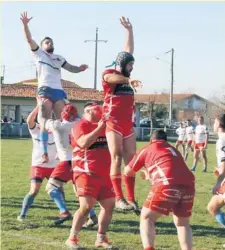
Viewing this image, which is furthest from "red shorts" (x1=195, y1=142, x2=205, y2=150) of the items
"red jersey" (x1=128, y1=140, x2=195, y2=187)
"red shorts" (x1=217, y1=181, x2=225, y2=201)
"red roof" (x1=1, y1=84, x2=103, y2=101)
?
"red roof" (x1=1, y1=84, x2=103, y2=101)

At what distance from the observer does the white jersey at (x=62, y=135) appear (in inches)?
380

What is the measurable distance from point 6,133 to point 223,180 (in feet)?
140

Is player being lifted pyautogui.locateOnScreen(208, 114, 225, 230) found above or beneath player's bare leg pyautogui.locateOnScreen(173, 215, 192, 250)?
above

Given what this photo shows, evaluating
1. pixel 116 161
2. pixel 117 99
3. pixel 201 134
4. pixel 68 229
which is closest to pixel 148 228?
pixel 116 161

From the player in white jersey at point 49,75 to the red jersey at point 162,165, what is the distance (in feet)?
11.3

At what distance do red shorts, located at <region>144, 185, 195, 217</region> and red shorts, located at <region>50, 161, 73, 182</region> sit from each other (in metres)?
2.94

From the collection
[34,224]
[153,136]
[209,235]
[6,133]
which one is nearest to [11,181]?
[34,224]

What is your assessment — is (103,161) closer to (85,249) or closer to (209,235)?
(85,249)

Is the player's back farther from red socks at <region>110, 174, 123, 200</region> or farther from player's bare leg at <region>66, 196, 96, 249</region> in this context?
red socks at <region>110, 174, 123, 200</region>

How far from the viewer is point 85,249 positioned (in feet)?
27.2

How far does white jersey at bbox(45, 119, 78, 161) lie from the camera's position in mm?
9664

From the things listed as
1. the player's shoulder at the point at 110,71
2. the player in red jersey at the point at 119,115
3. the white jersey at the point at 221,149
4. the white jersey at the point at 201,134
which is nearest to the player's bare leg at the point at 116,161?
the player in red jersey at the point at 119,115

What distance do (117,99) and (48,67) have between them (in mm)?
2491

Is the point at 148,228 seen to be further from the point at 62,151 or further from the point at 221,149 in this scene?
the point at 62,151
